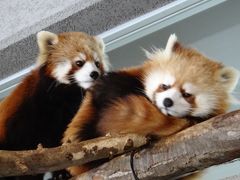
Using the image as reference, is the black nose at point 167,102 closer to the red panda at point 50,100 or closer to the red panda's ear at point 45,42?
the red panda at point 50,100

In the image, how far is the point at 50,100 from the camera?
3.89ft

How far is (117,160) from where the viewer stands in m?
0.92

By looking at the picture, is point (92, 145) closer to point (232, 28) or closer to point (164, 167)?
point (164, 167)

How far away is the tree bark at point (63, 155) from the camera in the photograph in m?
0.83

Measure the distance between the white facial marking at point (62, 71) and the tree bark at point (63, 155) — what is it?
35 centimetres

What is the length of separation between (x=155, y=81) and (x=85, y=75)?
0.26 m

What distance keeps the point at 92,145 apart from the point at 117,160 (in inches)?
3.1

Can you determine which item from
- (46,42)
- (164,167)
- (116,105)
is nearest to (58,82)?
(46,42)

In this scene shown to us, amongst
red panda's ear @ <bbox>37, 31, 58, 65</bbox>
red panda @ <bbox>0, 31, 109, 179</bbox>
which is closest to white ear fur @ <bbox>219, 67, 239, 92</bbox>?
red panda @ <bbox>0, 31, 109, 179</bbox>

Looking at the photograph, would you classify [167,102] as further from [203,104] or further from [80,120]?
[80,120]

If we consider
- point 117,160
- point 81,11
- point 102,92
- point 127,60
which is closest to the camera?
point 117,160

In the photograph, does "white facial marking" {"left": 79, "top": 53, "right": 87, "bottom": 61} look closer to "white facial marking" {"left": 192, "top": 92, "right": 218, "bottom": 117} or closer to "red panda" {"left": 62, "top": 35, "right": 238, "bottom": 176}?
"red panda" {"left": 62, "top": 35, "right": 238, "bottom": 176}

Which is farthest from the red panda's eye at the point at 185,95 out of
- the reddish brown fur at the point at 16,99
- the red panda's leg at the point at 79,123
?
the reddish brown fur at the point at 16,99

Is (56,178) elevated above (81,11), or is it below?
below
